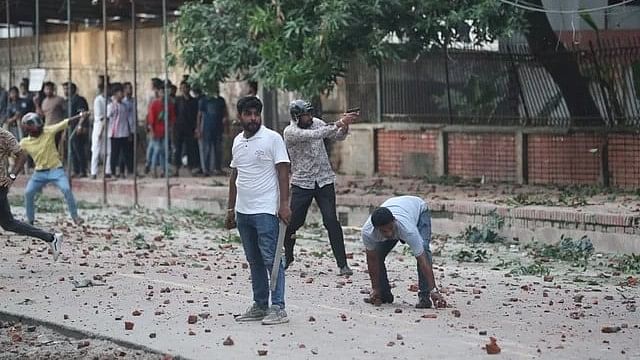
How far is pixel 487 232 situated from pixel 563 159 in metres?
3.65

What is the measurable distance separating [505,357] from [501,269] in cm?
488

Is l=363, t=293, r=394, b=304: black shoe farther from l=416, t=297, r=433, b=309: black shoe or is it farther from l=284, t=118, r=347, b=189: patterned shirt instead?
l=284, t=118, r=347, b=189: patterned shirt

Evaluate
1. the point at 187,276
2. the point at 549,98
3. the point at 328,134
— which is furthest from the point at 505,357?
the point at 549,98

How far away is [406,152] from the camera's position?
21.0 m

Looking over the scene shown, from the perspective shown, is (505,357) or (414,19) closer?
(505,357)

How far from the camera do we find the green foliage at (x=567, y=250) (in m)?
13.3

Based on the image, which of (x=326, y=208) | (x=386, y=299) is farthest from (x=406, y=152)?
(x=386, y=299)

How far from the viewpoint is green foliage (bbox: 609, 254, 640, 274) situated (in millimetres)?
12234

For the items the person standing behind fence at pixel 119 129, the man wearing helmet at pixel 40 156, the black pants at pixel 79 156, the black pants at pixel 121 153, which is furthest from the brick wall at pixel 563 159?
the black pants at pixel 79 156

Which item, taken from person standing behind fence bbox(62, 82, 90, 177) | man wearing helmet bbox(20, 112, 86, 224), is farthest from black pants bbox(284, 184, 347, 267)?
person standing behind fence bbox(62, 82, 90, 177)

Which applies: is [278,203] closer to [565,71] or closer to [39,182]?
[39,182]

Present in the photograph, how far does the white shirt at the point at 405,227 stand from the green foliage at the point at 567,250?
4.10 metres

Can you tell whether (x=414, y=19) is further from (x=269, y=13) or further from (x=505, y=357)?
(x=505, y=357)

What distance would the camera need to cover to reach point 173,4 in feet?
83.0
